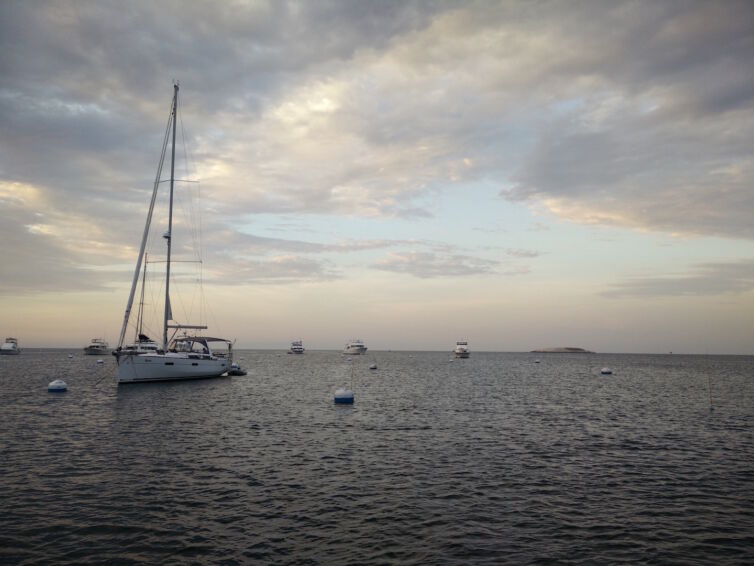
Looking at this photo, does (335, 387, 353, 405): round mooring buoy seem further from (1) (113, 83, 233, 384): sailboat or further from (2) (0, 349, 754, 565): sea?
(1) (113, 83, 233, 384): sailboat

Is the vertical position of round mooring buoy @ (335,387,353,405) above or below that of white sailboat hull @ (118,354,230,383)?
below

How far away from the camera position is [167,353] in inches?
2643

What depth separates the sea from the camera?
14844 millimetres

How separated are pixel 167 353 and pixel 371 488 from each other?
180ft

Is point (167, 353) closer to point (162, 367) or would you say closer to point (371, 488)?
point (162, 367)

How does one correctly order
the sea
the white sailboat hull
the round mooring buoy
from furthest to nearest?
1. the white sailboat hull
2. the round mooring buoy
3. the sea

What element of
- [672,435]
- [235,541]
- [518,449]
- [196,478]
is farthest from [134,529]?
[672,435]

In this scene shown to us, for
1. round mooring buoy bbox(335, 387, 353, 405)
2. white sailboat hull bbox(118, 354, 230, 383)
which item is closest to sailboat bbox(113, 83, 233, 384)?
white sailboat hull bbox(118, 354, 230, 383)

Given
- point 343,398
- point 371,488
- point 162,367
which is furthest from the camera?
point 162,367

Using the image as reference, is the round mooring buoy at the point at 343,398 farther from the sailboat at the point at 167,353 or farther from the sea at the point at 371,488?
the sailboat at the point at 167,353

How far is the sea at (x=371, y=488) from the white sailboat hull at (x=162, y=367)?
18333 millimetres

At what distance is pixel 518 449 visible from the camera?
2909cm

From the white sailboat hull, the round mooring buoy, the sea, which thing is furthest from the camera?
the white sailboat hull

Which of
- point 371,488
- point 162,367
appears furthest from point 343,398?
point 162,367
